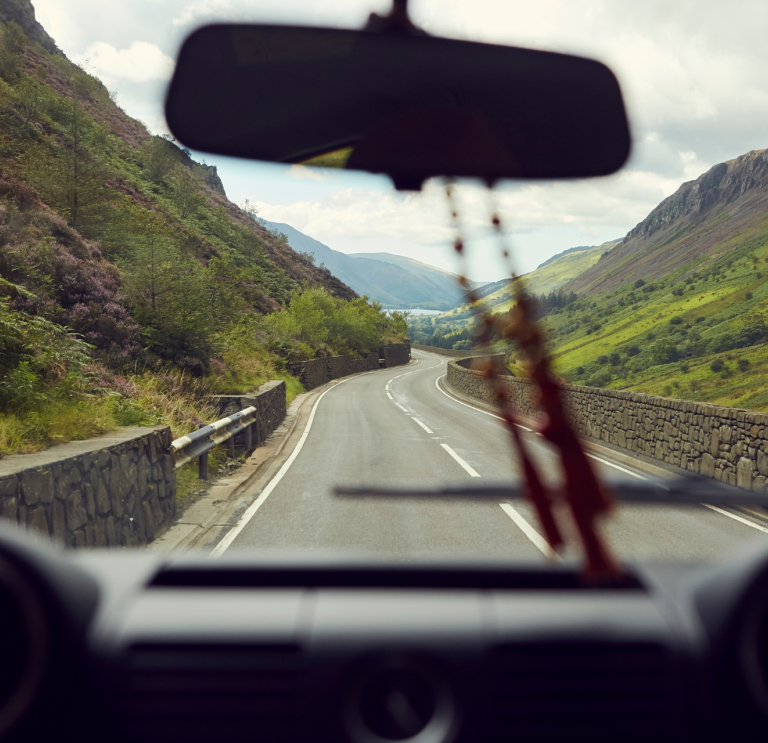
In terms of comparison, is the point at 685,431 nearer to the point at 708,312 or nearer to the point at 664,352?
the point at 664,352

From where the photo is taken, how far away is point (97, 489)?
5.54 meters

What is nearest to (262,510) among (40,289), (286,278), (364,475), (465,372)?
(364,475)

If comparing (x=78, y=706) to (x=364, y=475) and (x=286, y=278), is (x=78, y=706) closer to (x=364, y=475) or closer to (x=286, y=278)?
(x=364, y=475)

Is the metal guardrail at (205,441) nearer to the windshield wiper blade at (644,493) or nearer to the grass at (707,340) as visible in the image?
the windshield wiper blade at (644,493)

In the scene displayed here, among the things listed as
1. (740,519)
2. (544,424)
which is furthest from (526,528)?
(544,424)

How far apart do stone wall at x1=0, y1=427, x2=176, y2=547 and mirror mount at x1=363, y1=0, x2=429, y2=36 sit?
391 centimetres

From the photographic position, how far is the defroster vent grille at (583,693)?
1271 mm

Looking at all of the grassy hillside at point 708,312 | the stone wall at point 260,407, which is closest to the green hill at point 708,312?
the grassy hillside at point 708,312

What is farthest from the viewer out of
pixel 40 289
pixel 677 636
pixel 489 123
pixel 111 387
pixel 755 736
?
pixel 40 289

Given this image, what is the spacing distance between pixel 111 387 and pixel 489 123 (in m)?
9.81

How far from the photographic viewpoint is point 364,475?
37.2 feet

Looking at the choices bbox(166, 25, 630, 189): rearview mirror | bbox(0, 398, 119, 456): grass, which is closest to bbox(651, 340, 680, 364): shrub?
bbox(0, 398, 119, 456): grass

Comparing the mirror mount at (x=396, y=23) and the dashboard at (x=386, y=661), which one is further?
the mirror mount at (x=396, y=23)

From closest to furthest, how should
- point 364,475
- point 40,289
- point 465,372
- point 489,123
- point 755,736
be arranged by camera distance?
point 755,736 → point 489,123 → point 364,475 → point 40,289 → point 465,372
